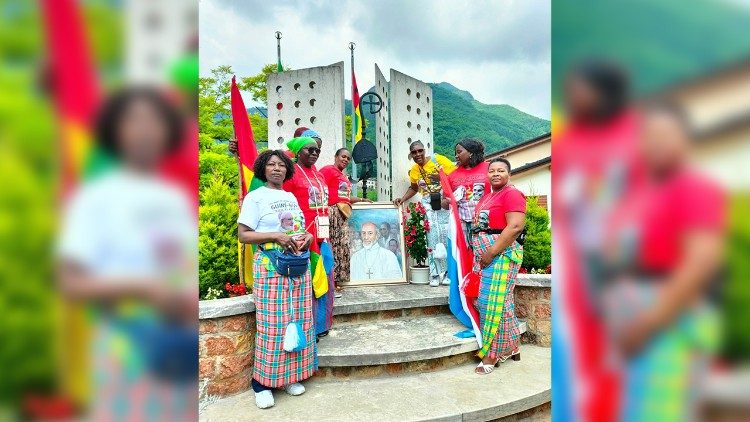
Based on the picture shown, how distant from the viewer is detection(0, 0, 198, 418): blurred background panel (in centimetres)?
77

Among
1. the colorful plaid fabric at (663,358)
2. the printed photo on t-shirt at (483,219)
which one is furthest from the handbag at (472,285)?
the colorful plaid fabric at (663,358)

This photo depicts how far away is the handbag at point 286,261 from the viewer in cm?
301

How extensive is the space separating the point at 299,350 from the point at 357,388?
59cm

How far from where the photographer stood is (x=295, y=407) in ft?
9.78

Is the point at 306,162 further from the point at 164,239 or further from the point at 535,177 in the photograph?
the point at 535,177

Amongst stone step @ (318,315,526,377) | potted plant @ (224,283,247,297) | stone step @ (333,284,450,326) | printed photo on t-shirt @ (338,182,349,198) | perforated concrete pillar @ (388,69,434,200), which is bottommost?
stone step @ (318,315,526,377)

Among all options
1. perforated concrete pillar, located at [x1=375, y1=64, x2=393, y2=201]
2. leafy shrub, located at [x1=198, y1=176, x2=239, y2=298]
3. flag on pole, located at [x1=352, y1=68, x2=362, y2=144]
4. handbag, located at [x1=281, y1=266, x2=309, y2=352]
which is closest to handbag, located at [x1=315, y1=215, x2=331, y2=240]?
handbag, located at [x1=281, y1=266, x2=309, y2=352]

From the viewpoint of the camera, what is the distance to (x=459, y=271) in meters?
4.04

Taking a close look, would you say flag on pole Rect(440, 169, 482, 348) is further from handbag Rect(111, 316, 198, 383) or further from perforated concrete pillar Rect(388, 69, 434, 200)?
handbag Rect(111, 316, 198, 383)

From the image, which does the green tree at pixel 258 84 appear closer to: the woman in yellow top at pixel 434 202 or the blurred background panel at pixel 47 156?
the woman in yellow top at pixel 434 202

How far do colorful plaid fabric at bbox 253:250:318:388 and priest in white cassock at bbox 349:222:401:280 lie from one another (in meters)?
2.34

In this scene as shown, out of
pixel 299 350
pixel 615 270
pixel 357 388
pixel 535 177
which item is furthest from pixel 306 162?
pixel 535 177

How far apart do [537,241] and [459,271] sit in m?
1.81

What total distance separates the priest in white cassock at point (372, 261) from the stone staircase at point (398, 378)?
3.46 ft
